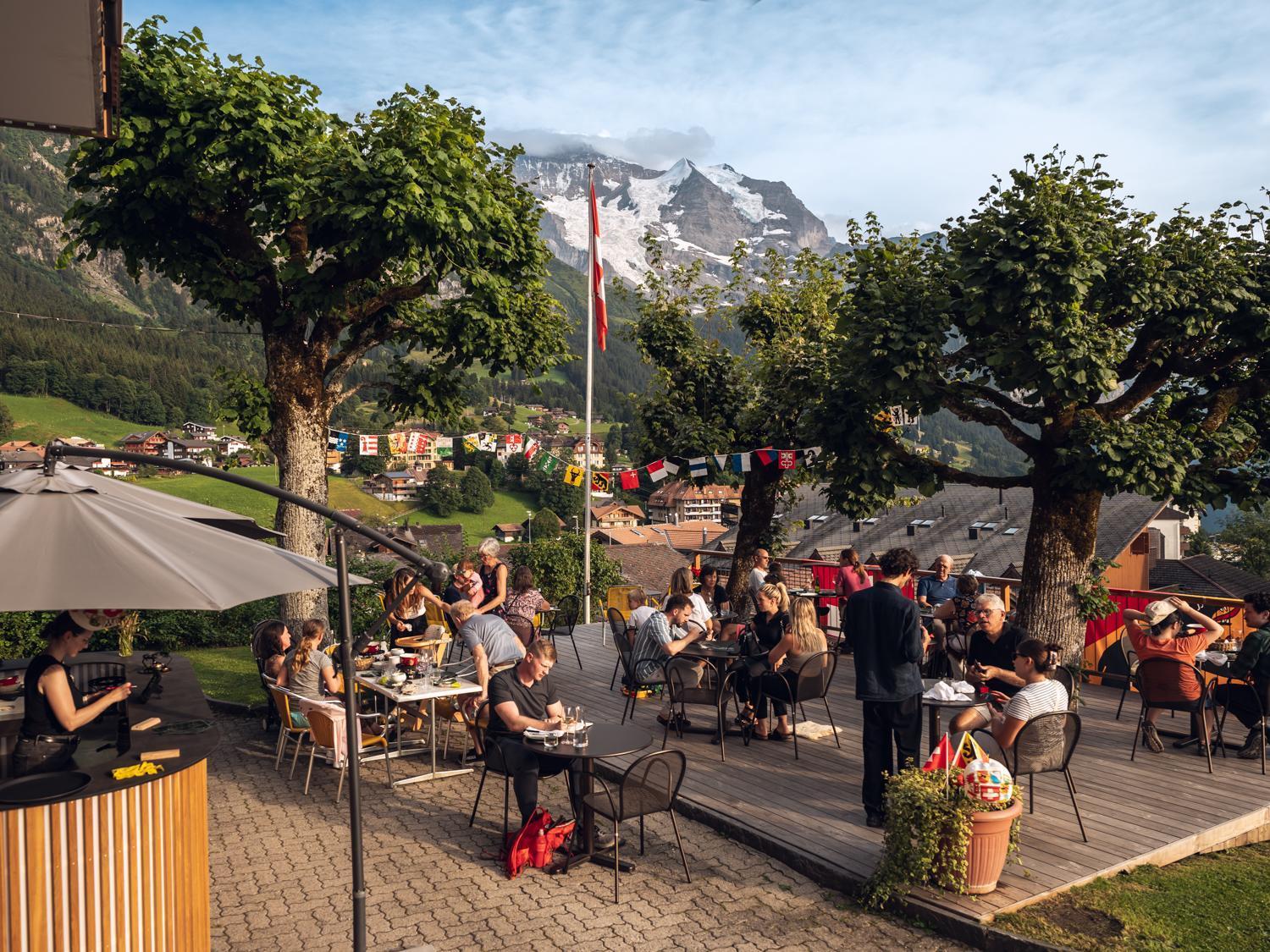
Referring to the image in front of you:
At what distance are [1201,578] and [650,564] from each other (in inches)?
1302

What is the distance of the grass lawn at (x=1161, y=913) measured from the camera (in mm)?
5133

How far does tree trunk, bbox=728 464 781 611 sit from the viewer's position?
16.6 m

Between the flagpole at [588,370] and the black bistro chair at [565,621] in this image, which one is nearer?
the black bistro chair at [565,621]

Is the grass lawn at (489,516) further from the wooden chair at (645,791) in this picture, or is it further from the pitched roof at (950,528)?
the wooden chair at (645,791)

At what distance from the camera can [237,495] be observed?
81250mm

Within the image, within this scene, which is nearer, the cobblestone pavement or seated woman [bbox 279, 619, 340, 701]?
the cobblestone pavement

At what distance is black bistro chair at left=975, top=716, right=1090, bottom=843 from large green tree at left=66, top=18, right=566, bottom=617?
7.57 m

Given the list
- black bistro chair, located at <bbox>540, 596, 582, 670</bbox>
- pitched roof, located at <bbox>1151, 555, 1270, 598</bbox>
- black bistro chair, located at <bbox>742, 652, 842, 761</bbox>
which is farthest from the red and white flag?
pitched roof, located at <bbox>1151, 555, 1270, 598</bbox>

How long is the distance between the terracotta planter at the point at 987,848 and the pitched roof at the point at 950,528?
39.9 metres

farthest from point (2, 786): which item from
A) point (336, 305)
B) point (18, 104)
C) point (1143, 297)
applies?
point (1143, 297)

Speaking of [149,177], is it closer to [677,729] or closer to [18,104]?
[18,104]

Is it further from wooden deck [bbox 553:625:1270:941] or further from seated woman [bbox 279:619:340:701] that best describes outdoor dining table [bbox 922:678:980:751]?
seated woman [bbox 279:619:340:701]

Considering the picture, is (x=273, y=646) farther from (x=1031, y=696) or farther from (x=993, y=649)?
(x=1031, y=696)

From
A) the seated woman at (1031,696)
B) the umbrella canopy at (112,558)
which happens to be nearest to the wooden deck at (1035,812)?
the seated woman at (1031,696)
